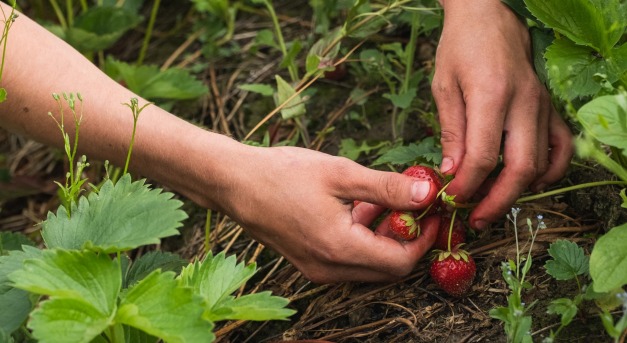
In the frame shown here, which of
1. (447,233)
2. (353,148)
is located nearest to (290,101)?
(353,148)

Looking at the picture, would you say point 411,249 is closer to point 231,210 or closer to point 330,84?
point 231,210

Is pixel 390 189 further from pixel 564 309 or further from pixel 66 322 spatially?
pixel 66 322

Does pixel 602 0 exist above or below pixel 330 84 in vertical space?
above

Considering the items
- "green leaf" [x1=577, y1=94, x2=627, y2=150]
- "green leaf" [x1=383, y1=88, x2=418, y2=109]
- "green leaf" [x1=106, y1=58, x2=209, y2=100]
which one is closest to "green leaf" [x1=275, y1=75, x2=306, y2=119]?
"green leaf" [x1=383, y1=88, x2=418, y2=109]

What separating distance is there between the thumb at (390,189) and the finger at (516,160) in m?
0.14

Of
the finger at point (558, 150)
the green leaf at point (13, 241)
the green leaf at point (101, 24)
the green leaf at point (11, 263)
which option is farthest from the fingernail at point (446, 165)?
the green leaf at point (101, 24)

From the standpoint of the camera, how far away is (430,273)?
1.66 m

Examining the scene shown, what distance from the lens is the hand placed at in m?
1.55

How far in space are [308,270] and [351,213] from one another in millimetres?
166

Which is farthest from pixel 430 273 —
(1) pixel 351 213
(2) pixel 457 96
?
(2) pixel 457 96

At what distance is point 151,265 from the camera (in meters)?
1.64

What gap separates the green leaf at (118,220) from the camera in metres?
1.30

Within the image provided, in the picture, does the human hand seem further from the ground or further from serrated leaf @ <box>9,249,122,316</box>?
serrated leaf @ <box>9,249,122,316</box>

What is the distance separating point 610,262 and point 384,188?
442 millimetres
